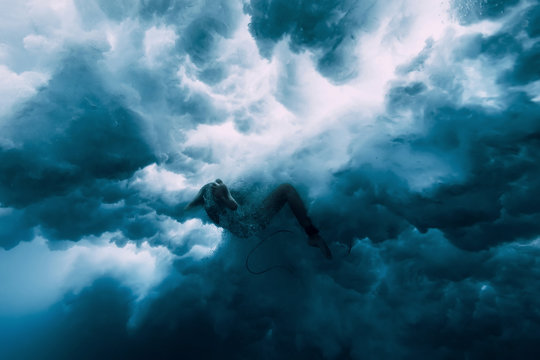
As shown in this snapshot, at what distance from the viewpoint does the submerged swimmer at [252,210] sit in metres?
5.85

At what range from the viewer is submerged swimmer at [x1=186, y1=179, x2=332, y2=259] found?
5.85m

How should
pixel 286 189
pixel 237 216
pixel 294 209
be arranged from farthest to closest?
pixel 237 216 < pixel 286 189 < pixel 294 209

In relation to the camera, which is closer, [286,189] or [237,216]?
[286,189]

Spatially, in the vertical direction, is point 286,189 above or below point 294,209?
above

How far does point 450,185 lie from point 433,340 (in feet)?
23.0

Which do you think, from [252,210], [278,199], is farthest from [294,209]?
[252,210]

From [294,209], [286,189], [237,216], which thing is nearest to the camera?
[294,209]

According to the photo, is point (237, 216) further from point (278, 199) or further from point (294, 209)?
point (294, 209)

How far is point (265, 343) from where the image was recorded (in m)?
11.9

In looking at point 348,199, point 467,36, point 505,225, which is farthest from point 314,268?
point 467,36

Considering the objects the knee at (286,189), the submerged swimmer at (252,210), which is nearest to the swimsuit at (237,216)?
the submerged swimmer at (252,210)

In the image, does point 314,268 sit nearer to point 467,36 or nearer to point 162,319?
point 467,36

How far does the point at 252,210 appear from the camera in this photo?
636 centimetres

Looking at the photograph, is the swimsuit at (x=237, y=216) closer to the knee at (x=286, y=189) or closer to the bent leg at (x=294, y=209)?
the bent leg at (x=294, y=209)
